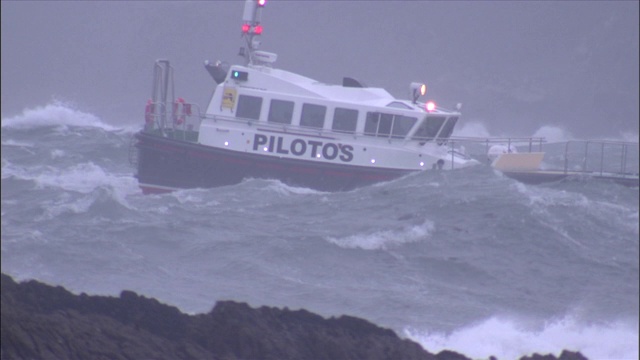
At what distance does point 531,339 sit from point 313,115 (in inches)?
245

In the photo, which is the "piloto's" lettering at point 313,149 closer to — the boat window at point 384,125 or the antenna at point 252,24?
the boat window at point 384,125

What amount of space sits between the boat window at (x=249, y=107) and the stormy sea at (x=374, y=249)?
0.88 m

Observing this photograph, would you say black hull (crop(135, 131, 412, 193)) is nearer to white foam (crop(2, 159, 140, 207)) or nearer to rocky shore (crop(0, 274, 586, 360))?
white foam (crop(2, 159, 140, 207))

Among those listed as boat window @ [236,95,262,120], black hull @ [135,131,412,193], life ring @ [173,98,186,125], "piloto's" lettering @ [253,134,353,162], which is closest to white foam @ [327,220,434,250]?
black hull @ [135,131,412,193]

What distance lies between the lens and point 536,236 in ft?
25.7

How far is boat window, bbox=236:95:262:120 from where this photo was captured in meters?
11.6

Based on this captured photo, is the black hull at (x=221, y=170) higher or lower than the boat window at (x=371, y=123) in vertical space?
lower

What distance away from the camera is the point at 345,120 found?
452 inches

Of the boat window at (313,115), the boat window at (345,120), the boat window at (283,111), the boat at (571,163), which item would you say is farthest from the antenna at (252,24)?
the boat at (571,163)

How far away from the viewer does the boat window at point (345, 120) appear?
37.6 feet

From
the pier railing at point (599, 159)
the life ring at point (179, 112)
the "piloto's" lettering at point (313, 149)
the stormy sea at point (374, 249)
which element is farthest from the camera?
the life ring at point (179, 112)

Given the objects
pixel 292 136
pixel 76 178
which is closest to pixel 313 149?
pixel 292 136

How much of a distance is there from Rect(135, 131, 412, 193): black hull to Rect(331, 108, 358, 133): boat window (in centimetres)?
49

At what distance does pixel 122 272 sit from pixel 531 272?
2866mm
